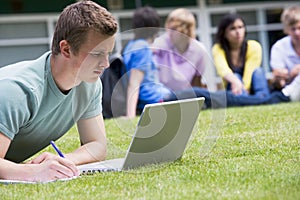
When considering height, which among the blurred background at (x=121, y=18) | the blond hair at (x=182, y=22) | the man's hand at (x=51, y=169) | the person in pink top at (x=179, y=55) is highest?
the man's hand at (x=51, y=169)

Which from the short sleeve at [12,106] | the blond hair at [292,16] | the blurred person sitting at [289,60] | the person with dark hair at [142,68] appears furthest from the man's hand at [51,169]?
the blond hair at [292,16]

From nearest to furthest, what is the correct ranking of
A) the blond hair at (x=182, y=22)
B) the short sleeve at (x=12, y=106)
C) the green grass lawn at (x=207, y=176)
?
1. the green grass lawn at (x=207, y=176)
2. the short sleeve at (x=12, y=106)
3. the blond hair at (x=182, y=22)

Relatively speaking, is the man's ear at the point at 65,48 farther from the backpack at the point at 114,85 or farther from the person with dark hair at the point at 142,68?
the backpack at the point at 114,85

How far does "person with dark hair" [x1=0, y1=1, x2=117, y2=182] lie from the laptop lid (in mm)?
291

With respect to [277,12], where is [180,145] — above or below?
above

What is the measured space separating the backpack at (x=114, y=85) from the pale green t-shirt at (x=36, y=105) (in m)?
3.17

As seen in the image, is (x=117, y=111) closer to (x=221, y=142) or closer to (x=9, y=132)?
(x=221, y=142)

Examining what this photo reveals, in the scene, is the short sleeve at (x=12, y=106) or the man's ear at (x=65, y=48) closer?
the short sleeve at (x=12, y=106)

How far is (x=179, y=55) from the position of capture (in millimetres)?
6770

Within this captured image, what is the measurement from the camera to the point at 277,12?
14.5 metres

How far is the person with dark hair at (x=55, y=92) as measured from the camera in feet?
8.86

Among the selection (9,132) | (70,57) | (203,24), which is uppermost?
(70,57)

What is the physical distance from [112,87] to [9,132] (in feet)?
13.5

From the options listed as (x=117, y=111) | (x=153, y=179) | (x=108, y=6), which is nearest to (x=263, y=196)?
(x=153, y=179)
